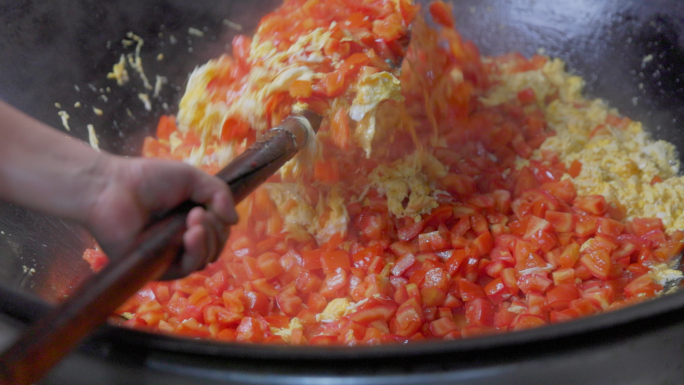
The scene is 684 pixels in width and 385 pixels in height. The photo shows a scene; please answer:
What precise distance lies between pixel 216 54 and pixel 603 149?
2536mm

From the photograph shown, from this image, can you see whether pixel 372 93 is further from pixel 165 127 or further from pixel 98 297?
pixel 165 127

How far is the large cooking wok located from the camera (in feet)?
3.63

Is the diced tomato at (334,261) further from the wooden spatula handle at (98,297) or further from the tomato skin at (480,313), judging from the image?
the wooden spatula handle at (98,297)

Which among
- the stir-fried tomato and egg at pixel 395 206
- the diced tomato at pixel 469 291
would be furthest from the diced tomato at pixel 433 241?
the diced tomato at pixel 469 291

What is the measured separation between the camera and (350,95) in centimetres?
220

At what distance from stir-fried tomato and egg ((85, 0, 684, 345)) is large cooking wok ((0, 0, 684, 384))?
35 cm

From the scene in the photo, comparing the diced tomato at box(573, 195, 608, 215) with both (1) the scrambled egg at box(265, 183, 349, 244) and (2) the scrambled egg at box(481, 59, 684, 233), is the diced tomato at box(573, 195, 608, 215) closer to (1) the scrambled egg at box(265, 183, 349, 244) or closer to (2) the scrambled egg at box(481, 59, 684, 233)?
(2) the scrambled egg at box(481, 59, 684, 233)

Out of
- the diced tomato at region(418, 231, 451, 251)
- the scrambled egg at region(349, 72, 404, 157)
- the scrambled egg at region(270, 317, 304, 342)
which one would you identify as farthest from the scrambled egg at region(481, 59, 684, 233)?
the scrambled egg at region(270, 317, 304, 342)

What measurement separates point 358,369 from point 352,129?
1.39m

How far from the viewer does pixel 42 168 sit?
4.35ft

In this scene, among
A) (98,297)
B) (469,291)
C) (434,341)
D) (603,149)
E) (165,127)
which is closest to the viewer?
(98,297)

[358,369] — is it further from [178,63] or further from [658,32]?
[658,32]

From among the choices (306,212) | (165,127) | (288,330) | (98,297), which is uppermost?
(98,297)

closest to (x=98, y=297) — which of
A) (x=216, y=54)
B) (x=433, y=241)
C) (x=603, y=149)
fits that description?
(x=433, y=241)
